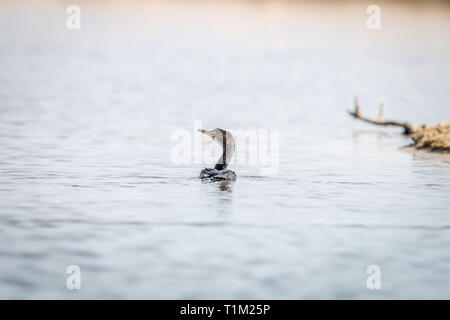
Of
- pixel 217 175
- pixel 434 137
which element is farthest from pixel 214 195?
pixel 434 137

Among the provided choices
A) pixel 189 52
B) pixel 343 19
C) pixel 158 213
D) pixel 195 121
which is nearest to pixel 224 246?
pixel 158 213

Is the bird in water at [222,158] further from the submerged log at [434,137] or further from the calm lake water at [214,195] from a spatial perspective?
the submerged log at [434,137]

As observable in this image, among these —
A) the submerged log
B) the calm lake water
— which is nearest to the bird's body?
the calm lake water

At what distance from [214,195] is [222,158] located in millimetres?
1531

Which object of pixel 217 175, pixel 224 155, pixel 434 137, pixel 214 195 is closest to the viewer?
pixel 214 195

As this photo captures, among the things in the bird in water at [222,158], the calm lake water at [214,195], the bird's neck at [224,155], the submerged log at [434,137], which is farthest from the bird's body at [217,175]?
the submerged log at [434,137]

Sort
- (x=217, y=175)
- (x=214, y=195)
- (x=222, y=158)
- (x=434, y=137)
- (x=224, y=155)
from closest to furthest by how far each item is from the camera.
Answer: (x=214, y=195), (x=224, y=155), (x=222, y=158), (x=217, y=175), (x=434, y=137)

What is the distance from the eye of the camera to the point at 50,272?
1352 cm

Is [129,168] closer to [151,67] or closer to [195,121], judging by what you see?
[195,121]

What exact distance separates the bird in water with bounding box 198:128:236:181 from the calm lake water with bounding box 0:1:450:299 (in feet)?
1.61

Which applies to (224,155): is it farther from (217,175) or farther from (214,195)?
(214,195)

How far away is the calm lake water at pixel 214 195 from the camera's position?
531 inches

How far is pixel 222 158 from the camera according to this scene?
2047cm

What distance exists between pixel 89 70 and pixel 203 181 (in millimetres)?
49102
